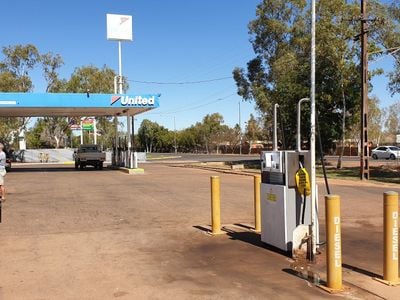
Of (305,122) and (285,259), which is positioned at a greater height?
(305,122)

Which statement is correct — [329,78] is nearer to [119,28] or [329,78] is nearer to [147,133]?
[119,28]

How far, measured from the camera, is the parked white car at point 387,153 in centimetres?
5600

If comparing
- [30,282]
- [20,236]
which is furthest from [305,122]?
[30,282]

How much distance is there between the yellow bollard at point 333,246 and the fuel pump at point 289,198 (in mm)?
1388

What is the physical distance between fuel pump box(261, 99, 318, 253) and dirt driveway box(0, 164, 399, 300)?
1.14ft

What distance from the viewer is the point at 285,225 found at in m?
7.62

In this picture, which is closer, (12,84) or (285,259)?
(285,259)

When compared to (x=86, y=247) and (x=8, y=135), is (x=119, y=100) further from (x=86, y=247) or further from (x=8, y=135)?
(x=8, y=135)

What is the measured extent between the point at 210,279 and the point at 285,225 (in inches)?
65.6

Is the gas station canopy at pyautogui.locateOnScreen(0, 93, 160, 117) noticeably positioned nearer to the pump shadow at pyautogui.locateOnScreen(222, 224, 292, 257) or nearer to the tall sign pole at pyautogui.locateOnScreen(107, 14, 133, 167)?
the tall sign pole at pyautogui.locateOnScreen(107, 14, 133, 167)

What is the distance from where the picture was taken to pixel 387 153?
5706cm

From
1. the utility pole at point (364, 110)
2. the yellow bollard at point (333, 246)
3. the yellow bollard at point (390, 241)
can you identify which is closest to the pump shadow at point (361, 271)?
the yellow bollard at point (390, 241)

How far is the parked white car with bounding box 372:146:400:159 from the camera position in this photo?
55997 mm

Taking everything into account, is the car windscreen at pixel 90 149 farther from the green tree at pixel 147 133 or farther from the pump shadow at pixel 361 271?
the green tree at pixel 147 133
